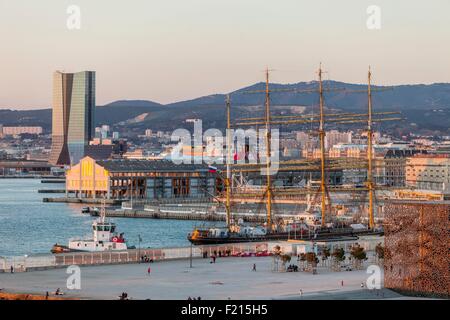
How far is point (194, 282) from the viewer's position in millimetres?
25797

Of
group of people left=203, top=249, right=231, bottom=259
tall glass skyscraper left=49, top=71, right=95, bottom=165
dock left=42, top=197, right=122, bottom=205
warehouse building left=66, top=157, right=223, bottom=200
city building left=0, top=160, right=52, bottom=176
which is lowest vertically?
group of people left=203, top=249, right=231, bottom=259

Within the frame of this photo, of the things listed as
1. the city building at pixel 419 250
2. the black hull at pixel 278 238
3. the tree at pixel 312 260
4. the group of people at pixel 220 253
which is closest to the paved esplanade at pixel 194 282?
the tree at pixel 312 260

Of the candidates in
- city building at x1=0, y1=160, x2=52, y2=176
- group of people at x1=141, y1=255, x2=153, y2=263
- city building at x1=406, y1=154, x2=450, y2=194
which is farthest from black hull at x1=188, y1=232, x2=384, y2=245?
city building at x1=0, y1=160, x2=52, y2=176

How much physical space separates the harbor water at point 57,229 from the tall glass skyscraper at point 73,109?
382ft

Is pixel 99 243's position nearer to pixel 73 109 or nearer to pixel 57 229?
pixel 57 229

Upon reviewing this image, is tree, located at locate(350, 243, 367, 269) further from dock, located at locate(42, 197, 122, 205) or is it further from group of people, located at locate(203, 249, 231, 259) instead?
dock, located at locate(42, 197, 122, 205)

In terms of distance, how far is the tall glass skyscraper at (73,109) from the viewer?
186 metres

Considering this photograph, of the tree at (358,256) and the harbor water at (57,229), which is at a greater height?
the harbor water at (57,229)

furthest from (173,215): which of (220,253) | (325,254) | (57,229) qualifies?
(325,254)

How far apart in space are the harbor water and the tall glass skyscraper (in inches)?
4587

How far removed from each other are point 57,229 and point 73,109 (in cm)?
14643

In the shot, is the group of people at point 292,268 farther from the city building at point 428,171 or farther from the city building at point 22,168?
the city building at point 22,168

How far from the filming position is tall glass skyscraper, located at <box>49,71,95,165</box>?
186 meters
